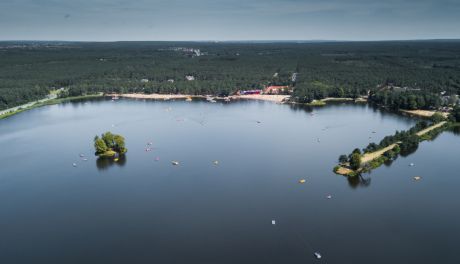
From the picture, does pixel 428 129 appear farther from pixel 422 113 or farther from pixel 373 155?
pixel 373 155

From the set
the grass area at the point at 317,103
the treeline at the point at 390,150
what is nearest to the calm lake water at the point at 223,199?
the treeline at the point at 390,150

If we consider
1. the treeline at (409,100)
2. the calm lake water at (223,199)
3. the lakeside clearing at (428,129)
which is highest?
the treeline at (409,100)

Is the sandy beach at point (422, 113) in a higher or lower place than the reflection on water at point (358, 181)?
higher

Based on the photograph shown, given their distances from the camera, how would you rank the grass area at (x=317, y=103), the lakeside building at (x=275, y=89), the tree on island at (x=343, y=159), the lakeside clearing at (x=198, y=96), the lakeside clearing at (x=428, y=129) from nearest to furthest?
the tree on island at (x=343, y=159) → the lakeside clearing at (x=428, y=129) → the grass area at (x=317, y=103) → the lakeside clearing at (x=198, y=96) → the lakeside building at (x=275, y=89)

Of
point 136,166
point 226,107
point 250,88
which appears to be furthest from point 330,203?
point 250,88

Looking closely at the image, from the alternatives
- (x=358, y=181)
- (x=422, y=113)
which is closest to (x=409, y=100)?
(x=422, y=113)

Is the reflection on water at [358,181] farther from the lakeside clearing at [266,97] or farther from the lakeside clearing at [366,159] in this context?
the lakeside clearing at [266,97]
